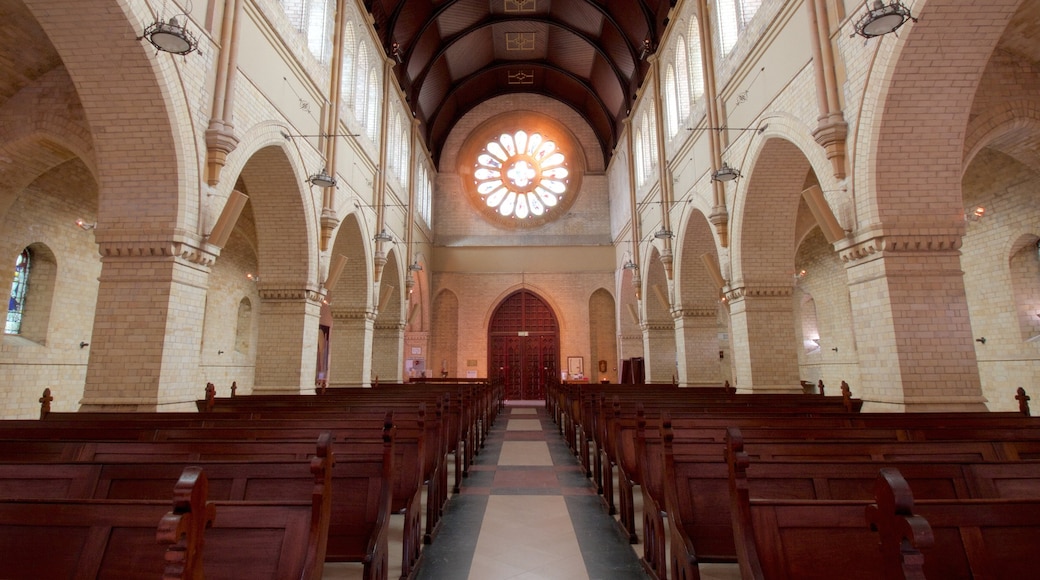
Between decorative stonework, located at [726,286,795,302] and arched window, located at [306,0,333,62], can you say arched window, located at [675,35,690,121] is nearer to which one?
decorative stonework, located at [726,286,795,302]

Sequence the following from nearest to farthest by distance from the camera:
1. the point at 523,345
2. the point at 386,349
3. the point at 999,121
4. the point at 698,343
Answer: the point at 999,121 < the point at 698,343 < the point at 386,349 < the point at 523,345

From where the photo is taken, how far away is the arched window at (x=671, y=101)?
1422cm

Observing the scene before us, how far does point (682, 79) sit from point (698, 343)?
21.9 feet

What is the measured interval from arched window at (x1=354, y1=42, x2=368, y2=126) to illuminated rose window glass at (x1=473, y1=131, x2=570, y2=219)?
31.7 feet

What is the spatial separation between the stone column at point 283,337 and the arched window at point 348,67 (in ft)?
15.2

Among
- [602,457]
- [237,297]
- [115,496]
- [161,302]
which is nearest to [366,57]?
[237,297]

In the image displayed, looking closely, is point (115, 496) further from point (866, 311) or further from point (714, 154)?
point (714, 154)

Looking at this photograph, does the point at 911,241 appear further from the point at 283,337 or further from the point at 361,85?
the point at 361,85

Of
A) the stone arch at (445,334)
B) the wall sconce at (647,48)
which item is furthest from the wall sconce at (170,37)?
the stone arch at (445,334)

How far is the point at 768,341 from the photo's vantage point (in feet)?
33.5

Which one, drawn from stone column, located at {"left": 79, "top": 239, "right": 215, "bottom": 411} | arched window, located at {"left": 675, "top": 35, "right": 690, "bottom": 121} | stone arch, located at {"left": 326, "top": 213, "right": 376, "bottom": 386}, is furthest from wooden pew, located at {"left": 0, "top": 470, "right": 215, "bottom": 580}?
arched window, located at {"left": 675, "top": 35, "right": 690, "bottom": 121}

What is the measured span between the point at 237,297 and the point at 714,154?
41.1ft

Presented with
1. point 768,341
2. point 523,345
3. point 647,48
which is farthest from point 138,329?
point 523,345

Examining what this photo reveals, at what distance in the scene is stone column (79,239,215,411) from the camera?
247 inches
